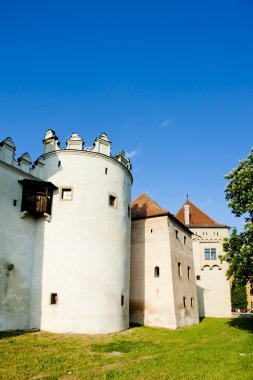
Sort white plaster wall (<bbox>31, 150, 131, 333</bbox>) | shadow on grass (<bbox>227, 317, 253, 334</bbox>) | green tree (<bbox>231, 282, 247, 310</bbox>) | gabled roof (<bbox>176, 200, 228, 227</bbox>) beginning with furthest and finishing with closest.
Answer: green tree (<bbox>231, 282, 247, 310</bbox>)
gabled roof (<bbox>176, 200, 228, 227</bbox>)
shadow on grass (<bbox>227, 317, 253, 334</bbox>)
white plaster wall (<bbox>31, 150, 131, 333</bbox>)

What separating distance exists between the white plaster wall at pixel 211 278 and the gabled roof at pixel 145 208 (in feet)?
40.4

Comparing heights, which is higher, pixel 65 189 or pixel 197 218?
pixel 197 218

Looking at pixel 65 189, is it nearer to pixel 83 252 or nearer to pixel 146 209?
pixel 83 252

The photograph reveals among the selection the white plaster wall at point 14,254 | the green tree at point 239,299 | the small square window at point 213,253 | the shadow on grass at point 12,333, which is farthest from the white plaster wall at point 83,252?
the green tree at point 239,299

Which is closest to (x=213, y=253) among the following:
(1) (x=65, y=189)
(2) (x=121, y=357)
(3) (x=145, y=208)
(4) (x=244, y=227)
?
(3) (x=145, y=208)

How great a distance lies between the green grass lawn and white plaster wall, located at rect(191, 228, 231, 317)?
18.9 meters

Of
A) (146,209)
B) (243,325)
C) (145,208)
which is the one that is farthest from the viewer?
(145,208)

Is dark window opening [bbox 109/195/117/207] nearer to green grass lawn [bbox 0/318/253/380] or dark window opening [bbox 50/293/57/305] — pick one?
dark window opening [bbox 50/293/57/305]

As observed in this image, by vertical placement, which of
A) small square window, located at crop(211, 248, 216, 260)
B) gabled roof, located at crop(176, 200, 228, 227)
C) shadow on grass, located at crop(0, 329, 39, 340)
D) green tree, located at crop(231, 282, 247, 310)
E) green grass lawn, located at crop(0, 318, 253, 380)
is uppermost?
gabled roof, located at crop(176, 200, 228, 227)

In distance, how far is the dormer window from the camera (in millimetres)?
19469

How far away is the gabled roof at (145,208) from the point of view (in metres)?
26.8

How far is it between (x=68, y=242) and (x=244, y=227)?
10.5m

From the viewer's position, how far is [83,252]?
64.0 ft

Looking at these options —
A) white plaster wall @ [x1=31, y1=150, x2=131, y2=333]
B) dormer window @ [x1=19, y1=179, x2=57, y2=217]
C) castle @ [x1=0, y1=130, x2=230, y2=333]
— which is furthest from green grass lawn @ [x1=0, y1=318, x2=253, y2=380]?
dormer window @ [x1=19, y1=179, x2=57, y2=217]
